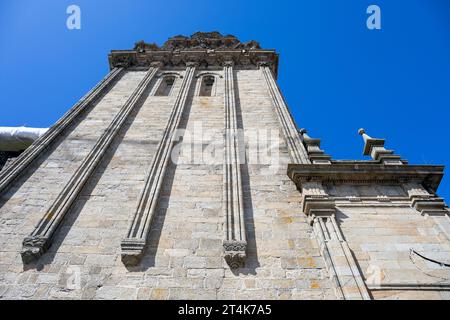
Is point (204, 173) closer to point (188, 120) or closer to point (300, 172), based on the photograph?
point (300, 172)

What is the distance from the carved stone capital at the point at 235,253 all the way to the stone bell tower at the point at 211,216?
0.06 feet

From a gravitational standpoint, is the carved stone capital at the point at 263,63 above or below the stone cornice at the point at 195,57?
below

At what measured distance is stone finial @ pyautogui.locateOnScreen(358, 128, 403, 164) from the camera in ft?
30.3

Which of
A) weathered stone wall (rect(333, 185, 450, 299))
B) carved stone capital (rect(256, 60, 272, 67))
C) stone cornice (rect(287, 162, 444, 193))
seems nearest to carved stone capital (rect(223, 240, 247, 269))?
weathered stone wall (rect(333, 185, 450, 299))

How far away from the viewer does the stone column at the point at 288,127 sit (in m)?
9.56

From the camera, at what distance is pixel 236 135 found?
10.9 metres

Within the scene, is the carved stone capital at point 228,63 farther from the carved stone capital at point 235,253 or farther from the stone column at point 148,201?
the carved stone capital at point 235,253

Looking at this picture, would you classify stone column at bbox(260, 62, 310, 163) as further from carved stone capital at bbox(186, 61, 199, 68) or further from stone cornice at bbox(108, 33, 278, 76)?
carved stone capital at bbox(186, 61, 199, 68)

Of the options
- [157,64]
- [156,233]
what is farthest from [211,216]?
[157,64]

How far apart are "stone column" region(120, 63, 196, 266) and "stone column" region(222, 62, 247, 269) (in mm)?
1670

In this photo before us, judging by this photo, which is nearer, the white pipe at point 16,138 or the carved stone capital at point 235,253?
the carved stone capital at point 235,253

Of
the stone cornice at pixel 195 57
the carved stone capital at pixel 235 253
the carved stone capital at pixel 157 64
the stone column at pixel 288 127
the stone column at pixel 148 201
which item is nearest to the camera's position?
the carved stone capital at pixel 235 253

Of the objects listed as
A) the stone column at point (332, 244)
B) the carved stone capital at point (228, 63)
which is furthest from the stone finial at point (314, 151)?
the carved stone capital at point (228, 63)
